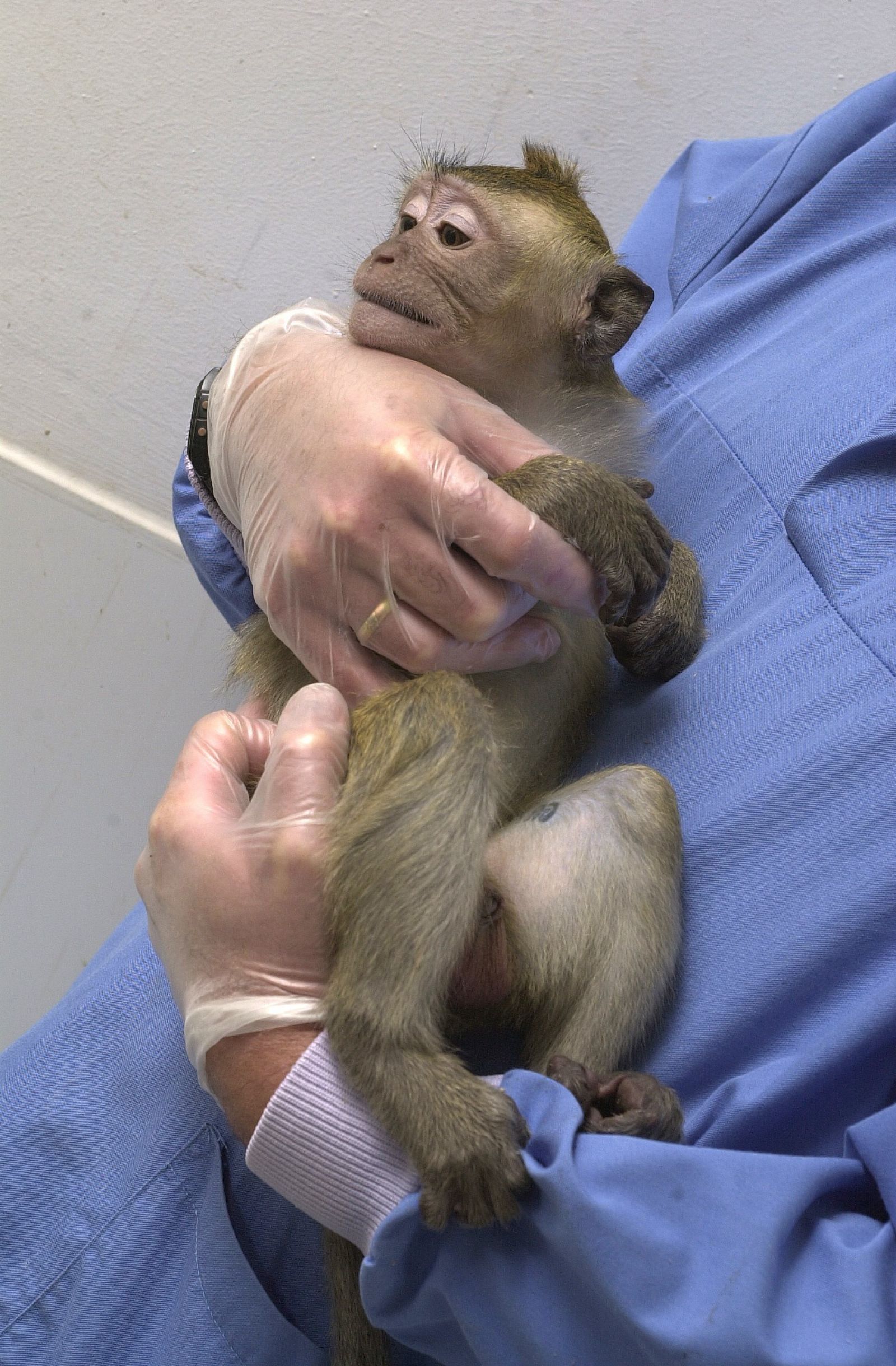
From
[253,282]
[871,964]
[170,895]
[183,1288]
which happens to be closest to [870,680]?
[871,964]

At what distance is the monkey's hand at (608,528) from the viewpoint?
1.28m

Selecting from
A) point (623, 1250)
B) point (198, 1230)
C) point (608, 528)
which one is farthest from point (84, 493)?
point (623, 1250)

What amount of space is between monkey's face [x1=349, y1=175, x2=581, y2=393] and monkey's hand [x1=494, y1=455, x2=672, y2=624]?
308 millimetres

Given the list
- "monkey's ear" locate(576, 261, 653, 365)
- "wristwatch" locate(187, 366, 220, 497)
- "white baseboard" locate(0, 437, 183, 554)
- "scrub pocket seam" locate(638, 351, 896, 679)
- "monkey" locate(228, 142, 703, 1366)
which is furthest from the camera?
"white baseboard" locate(0, 437, 183, 554)

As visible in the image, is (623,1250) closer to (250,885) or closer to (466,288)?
(250,885)

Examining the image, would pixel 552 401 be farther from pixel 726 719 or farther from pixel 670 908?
pixel 670 908

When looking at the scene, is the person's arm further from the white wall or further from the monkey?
the white wall

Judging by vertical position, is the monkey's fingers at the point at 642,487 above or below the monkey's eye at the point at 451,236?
below

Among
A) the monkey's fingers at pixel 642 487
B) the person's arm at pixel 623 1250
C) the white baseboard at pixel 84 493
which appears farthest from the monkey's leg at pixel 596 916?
the white baseboard at pixel 84 493

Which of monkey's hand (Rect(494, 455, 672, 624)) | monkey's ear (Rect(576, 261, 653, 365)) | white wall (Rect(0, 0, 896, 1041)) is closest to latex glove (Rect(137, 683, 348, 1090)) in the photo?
monkey's hand (Rect(494, 455, 672, 624))

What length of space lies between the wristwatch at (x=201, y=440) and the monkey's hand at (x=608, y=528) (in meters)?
0.58

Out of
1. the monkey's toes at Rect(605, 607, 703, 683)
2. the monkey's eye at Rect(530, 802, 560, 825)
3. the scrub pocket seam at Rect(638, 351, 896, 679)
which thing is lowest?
the monkey's eye at Rect(530, 802, 560, 825)

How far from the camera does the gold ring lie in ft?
4.23

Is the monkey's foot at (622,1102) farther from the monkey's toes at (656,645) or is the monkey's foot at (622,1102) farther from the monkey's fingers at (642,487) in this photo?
the monkey's fingers at (642,487)
